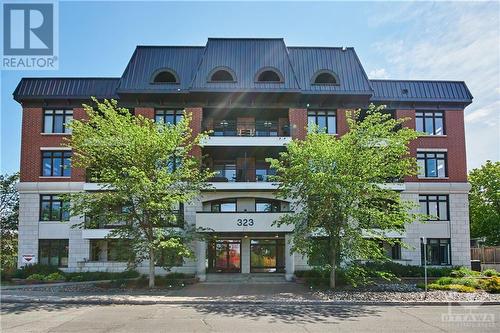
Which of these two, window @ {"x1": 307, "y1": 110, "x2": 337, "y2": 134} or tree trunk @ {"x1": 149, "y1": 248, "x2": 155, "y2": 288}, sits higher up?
window @ {"x1": 307, "y1": 110, "x2": 337, "y2": 134}

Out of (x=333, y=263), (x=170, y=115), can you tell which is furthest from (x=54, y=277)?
(x=333, y=263)

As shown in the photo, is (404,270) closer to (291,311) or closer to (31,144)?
(291,311)

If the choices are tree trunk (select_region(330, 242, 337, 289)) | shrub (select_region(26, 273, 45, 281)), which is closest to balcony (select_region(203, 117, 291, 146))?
tree trunk (select_region(330, 242, 337, 289))

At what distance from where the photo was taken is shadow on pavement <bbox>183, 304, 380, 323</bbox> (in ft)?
50.6

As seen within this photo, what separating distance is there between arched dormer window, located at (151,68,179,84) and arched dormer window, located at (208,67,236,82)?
2363mm

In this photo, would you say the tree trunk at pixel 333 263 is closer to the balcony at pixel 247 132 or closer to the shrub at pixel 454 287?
the shrub at pixel 454 287

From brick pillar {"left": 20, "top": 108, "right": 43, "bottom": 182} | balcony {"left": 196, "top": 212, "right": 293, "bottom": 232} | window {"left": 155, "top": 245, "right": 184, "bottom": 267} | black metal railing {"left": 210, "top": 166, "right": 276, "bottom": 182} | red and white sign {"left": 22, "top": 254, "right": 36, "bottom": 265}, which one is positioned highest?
brick pillar {"left": 20, "top": 108, "right": 43, "bottom": 182}

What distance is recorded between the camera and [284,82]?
30.4 metres

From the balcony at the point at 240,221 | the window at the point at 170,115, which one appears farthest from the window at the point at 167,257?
the window at the point at 170,115

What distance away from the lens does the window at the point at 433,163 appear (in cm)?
3142

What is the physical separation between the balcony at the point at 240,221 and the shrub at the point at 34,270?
9474mm

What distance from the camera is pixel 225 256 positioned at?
99.2 feet

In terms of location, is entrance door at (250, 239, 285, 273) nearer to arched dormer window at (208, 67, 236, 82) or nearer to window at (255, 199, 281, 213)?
window at (255, 199, 281, 213)

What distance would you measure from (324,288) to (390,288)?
3125 mm
